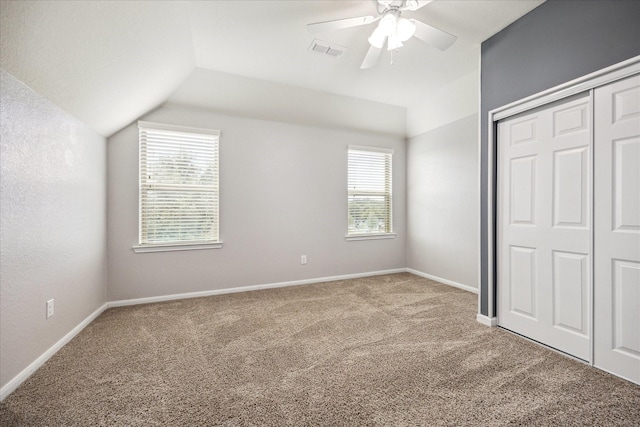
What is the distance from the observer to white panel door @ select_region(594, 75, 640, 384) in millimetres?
1852

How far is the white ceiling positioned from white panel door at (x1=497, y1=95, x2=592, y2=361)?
3.51 feet

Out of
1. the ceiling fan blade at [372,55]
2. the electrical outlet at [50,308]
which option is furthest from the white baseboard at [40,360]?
the ceiling fan blade at [372,55]

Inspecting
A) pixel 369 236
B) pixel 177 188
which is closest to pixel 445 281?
pixel 369 236

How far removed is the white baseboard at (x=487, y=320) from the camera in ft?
9.05

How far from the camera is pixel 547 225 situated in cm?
236

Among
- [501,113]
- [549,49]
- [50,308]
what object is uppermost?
[549,49]

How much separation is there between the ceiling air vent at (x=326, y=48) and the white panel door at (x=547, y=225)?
69.4 inches

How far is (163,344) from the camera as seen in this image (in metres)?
2.45

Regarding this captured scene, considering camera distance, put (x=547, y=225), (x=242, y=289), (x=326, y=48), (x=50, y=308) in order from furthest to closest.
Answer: (x=242, y=289) → (x=326, y=48) → (x=547, y=225) → (x=50, y=308)

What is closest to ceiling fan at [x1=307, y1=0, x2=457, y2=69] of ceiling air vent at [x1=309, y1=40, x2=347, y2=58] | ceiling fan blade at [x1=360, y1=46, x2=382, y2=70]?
ceiling fan blade at [x1=360, y1=46, x2=382, y2=70]

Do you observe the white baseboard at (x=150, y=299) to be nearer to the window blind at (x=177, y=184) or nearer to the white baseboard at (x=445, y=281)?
the white baseboard at (x=445, y=281)

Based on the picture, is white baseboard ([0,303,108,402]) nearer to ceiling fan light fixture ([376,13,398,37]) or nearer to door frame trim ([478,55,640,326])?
ceiling fan light fixture ([376,13,398,37])

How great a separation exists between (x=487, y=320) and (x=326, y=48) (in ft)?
10.4

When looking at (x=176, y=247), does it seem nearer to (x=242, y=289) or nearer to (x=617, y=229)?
(x=242, y=289)
